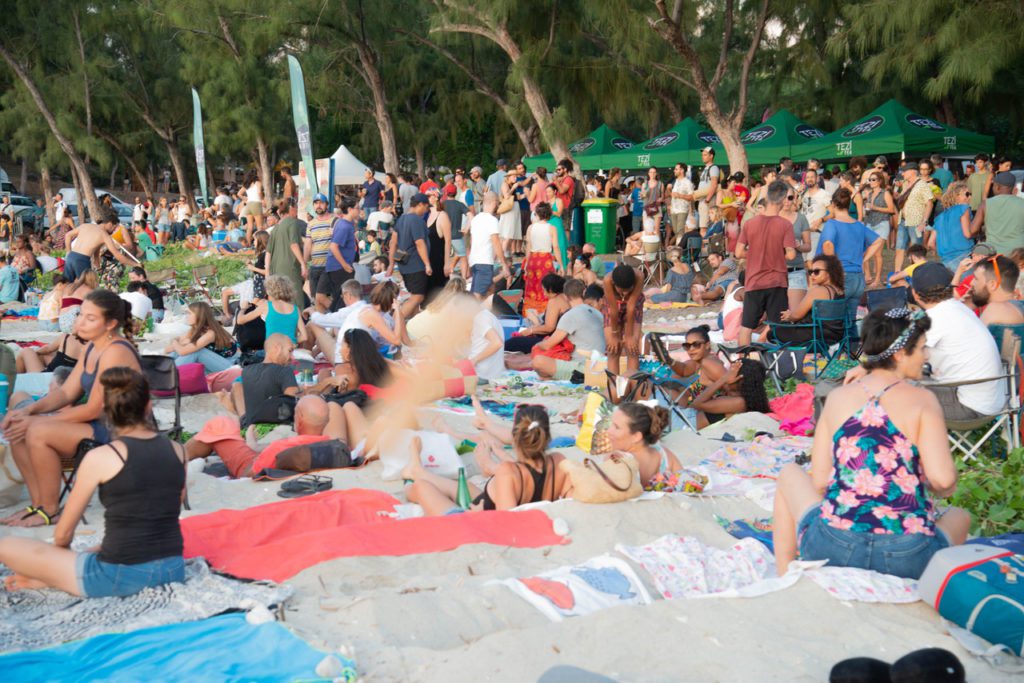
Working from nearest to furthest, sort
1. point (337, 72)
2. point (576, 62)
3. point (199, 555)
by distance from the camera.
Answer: point (199, 555), point (576, 62), point (337, 72)

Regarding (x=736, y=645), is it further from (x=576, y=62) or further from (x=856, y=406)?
(x=576, y=62)

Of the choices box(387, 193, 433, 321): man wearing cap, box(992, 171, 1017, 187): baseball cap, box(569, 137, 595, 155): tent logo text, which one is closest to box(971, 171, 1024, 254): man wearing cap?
box(992, 171, 1017, 187): baseball cap

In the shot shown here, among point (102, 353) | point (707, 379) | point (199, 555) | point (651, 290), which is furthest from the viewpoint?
point (651, 290)

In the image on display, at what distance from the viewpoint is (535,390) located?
31.3 ft

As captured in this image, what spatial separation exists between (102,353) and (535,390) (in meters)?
4.50

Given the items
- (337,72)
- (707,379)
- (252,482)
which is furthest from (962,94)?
(252,482)

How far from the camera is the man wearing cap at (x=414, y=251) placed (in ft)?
40.2

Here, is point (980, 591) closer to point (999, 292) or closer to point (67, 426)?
point (999, 292)

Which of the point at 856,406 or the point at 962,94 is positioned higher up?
the point at 962,94

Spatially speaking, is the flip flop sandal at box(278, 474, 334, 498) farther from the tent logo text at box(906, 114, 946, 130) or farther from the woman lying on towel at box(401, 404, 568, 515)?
the tent logo text at box(906, 114, 946, 130)

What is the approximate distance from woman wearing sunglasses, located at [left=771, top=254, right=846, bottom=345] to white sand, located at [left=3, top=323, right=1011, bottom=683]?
15.5 ft

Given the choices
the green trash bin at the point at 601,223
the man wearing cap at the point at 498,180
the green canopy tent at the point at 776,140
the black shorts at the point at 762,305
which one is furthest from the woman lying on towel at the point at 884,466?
the green canopy tent at the point at 776,140

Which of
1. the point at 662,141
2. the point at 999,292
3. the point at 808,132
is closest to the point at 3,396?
the point at 999,292

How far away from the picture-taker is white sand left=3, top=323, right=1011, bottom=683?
12.2 feet
